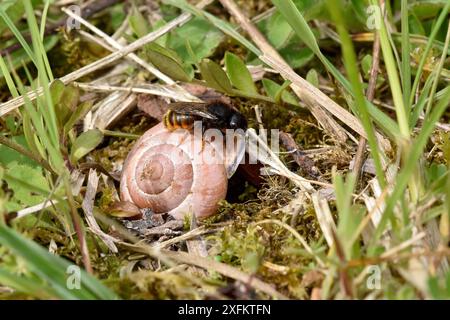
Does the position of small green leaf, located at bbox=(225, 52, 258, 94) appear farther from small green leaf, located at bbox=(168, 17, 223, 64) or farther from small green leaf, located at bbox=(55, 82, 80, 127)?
small green leaf, located at bbox=(55, 82, 80, 127)

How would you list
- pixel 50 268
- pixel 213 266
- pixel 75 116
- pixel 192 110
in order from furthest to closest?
1. pixel 192 110
2. pixel 75 116
3. pixel 213 266
4. pixel 50 268

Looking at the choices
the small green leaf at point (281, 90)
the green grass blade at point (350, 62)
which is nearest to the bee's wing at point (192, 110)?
the small green leaf at point (281, 90)

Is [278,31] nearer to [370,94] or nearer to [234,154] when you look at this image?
[370,94]

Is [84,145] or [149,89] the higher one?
[149,89]

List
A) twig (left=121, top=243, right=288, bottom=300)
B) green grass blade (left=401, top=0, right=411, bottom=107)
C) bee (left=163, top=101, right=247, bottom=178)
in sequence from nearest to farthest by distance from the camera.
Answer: twig (left=121, top=243, right=288, bottom=300)
green grass blade (left=401, top=0, right=411, bottom=107)
bee (left=163, top=101, right=247, bottom=178)

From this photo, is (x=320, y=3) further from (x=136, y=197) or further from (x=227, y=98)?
(x=136, y=197)

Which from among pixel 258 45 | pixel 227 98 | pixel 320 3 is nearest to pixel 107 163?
pixel 227 98

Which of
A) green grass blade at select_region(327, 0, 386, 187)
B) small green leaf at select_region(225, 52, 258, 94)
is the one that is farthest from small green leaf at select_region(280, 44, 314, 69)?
green grass blade at select_region(327, 0, 386, 187)

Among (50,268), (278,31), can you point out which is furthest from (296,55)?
(50,268)
